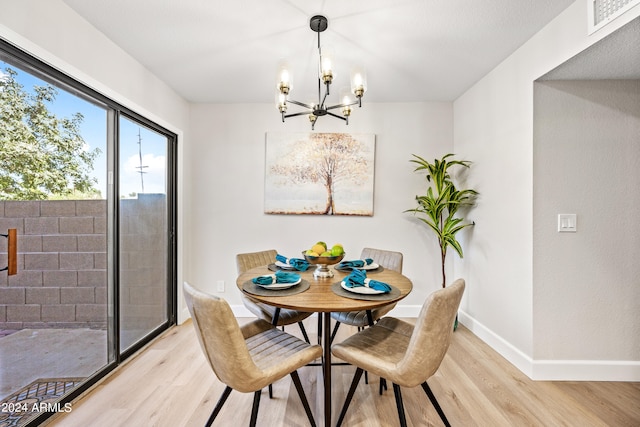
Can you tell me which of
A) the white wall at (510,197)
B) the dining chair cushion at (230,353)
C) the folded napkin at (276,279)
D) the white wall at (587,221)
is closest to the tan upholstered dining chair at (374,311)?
the folded napkin at (276,279)

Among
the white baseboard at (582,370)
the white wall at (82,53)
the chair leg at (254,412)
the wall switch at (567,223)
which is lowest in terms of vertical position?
the white baseboard at (582,370)

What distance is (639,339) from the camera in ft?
6.95

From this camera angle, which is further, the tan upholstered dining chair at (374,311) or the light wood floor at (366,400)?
the tan upholstered dining chair at (374,311)

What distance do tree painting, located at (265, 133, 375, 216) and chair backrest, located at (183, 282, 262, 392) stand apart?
2.12 metres

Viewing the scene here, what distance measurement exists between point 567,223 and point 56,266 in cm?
341

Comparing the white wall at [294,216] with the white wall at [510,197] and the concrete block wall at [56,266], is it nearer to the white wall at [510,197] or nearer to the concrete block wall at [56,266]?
the white wall at [510,197]

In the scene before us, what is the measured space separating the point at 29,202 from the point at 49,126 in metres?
0.47

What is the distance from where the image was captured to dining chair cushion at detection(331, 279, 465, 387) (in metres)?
1.33

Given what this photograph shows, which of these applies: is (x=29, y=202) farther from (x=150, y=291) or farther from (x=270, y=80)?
(x=270, y=80)

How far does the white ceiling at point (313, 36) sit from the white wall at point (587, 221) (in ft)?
1.99

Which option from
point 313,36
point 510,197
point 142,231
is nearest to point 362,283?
point 510,197

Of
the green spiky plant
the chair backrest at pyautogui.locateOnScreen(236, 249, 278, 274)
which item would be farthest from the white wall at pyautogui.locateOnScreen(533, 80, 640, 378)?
the chair backrest at pyautogui.locateOnScreen(236, 249, 278, 274)

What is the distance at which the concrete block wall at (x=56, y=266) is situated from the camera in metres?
1.55

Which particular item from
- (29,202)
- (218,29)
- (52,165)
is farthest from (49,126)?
(218,29)
